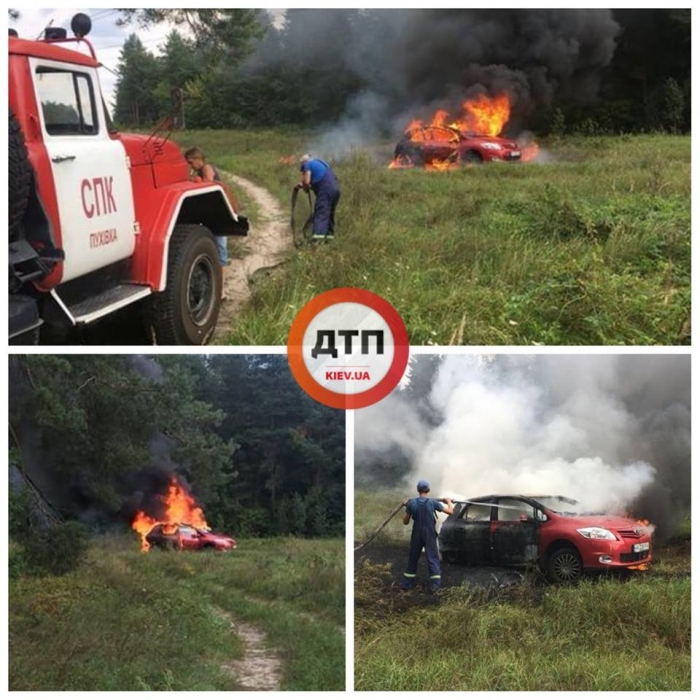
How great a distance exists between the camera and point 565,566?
169 inches

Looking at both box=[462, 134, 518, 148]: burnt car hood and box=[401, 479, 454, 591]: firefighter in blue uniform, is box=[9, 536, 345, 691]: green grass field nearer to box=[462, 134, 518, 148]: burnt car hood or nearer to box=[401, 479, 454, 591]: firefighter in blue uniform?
box=[401, 479, 454, 591]: firefighter in blue uniform

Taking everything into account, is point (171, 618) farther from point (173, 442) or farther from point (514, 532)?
point (514, 532)

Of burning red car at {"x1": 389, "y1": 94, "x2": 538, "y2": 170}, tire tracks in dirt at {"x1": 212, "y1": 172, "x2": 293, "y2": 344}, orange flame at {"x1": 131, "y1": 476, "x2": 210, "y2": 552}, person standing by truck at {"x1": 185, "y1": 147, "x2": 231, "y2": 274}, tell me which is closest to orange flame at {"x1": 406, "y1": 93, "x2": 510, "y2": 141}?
burning red car at {"x1": 389, "y1": 94, "x2": 538, "y2": 170}

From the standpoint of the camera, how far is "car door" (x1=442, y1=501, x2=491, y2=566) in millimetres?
4277

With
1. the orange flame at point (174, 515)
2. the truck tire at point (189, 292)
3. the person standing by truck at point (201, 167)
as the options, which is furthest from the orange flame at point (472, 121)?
the orange flame at point (174, 515)

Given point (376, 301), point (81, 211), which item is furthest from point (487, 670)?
point (81, 211)

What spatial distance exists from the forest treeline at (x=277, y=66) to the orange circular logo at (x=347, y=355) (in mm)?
1483

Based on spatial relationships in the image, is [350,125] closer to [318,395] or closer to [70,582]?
[318,395]

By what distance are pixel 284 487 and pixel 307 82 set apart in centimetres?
265

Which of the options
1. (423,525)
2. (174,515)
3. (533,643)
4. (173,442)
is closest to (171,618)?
(174,515)

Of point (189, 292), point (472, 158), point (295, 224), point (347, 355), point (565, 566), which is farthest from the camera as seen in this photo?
point (472, 158)

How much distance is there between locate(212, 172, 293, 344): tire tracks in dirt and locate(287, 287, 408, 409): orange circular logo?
2.39 ft

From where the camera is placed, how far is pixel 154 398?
14.2 feet

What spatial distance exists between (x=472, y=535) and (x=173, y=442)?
184 centimetres
